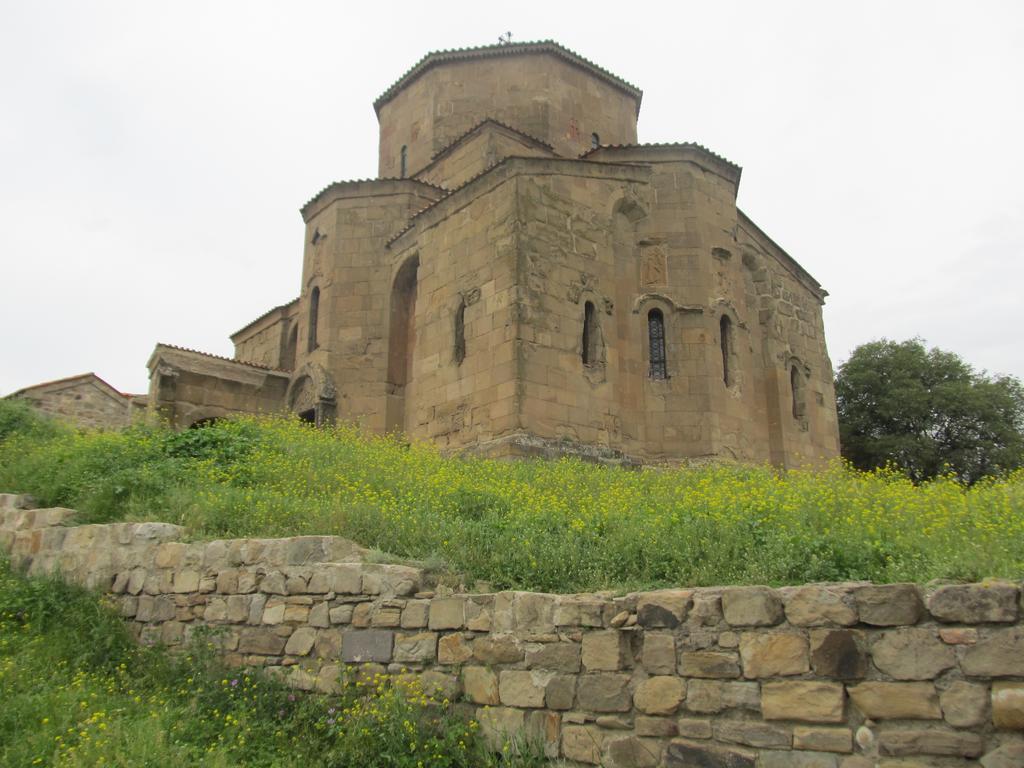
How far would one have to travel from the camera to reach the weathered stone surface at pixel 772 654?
14.0ft

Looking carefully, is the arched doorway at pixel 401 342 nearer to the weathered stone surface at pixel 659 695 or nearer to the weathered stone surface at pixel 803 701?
the weathered stone surface at pixel 659 695

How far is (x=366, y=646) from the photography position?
5.76 m

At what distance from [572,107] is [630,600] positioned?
52.3 ft

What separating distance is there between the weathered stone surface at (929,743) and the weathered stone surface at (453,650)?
252 cm

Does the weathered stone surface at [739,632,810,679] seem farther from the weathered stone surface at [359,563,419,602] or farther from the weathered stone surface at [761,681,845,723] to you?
the weathered stone surface at [359,563,419,602]

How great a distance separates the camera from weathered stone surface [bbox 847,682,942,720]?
12.8 feet

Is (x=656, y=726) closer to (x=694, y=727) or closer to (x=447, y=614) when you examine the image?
(x=694, y=727)

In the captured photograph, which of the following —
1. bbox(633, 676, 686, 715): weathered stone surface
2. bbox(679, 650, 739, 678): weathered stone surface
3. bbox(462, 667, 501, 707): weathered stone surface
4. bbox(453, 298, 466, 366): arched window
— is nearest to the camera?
bbox(679, 650, 739, 678): weathered stone surface

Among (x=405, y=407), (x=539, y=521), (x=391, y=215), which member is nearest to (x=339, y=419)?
(x=405, y=407)

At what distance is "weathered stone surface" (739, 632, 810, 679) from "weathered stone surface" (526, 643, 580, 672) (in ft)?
3.36

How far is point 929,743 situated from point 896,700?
222mm

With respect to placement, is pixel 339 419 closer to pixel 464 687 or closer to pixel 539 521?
pixel 539 521

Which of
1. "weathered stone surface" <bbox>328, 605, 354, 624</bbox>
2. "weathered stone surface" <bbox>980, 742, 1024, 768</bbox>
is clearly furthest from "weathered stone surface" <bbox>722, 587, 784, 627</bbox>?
"weathered stone surface" <bbox>328, 605, 354, 624</bbox>

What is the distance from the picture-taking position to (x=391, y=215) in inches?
679
